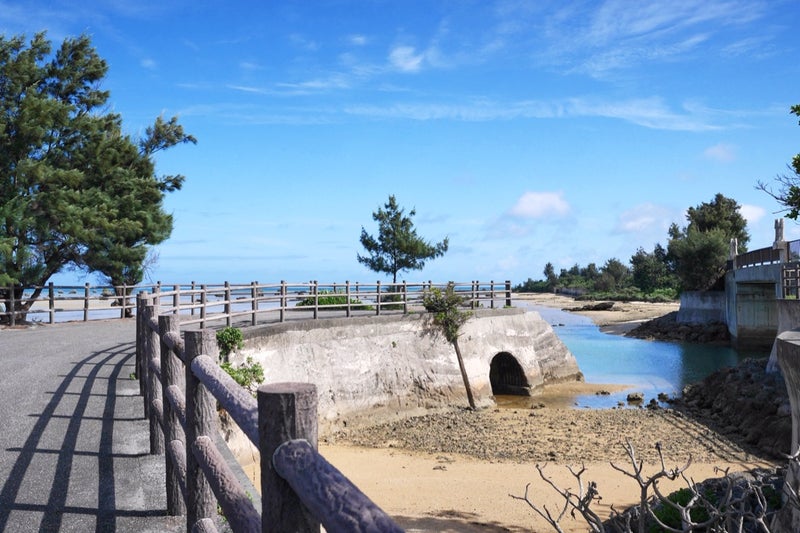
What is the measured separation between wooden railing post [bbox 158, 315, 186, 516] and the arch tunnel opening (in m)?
21.5

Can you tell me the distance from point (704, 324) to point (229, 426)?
39.4 meters

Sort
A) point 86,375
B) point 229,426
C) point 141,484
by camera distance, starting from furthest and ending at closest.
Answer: point 229,426
point 86,375
point 141,484

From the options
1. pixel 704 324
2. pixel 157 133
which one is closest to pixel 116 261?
pixel 157 133

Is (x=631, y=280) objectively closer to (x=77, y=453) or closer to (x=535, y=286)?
(x=535, y=286)

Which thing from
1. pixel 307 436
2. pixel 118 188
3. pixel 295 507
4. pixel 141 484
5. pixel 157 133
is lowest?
pixel 141 484

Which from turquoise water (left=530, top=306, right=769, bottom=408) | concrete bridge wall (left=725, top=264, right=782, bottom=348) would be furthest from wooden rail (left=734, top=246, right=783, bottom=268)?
turquoise water (left=530, top=306, right=769, bottom=408)

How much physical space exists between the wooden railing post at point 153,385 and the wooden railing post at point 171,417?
0.76m

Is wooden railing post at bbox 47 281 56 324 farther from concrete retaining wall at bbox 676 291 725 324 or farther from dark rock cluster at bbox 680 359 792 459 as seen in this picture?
concrete retaining wall at bbox 676 291 725 324

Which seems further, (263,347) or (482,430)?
(482,430)

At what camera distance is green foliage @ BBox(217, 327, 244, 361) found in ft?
50.5

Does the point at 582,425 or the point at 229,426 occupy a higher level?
the point at 229,426

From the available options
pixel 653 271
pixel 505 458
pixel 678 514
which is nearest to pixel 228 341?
pixel 505 458

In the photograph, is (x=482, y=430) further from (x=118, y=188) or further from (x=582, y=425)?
(x=118, y=188)

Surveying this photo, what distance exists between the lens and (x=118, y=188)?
1023 inches
